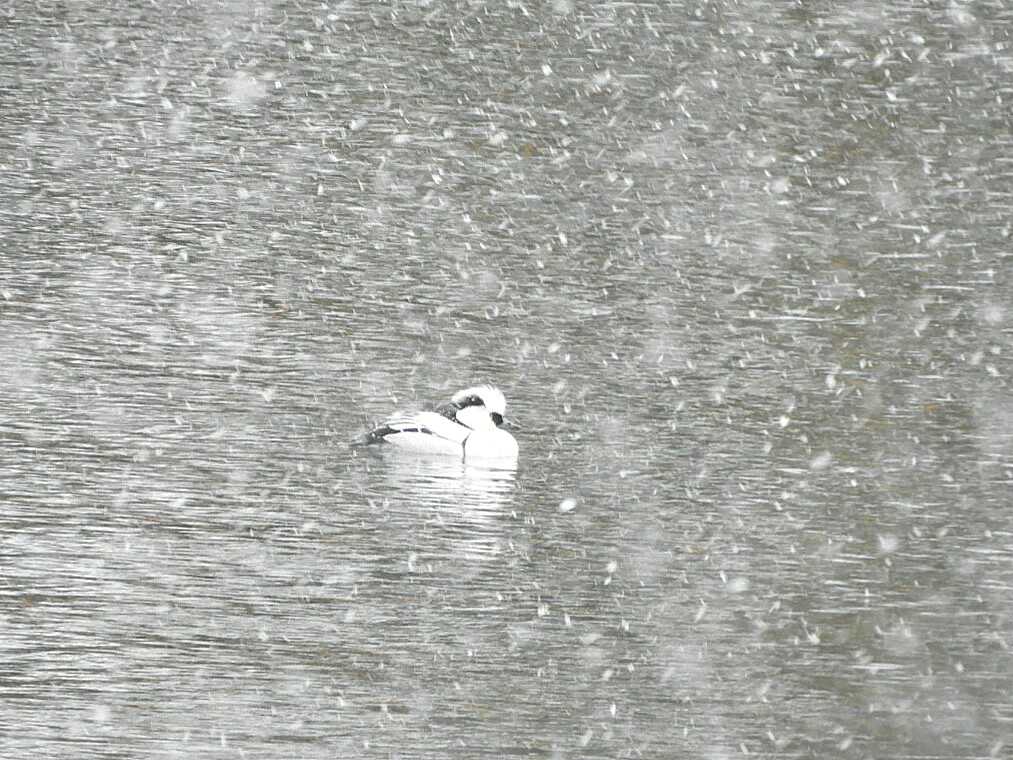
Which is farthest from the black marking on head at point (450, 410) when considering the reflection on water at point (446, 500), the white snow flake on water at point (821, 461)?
the white snow flake on water at point (821, 461)

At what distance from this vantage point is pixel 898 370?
1456cm

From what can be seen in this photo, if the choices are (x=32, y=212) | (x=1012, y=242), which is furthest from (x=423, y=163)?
(x=1012, y=242)

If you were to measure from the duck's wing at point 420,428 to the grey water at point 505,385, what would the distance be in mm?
142

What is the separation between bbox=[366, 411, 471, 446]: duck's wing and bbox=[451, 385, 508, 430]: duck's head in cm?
8

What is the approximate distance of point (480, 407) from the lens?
12.3 m

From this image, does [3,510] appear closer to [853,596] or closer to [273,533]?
[273,533]

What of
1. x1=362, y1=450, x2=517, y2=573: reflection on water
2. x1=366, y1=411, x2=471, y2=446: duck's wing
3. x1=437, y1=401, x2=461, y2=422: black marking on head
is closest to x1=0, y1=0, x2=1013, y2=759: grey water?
x1=362, y1=450, x2=517, y2=573: reflection on water

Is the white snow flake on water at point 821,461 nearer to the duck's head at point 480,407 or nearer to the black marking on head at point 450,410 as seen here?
the duck's head at point 480,407

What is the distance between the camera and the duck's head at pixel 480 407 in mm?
12336

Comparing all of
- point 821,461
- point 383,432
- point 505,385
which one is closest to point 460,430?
point 383,432

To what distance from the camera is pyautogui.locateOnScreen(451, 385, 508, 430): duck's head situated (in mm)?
12336

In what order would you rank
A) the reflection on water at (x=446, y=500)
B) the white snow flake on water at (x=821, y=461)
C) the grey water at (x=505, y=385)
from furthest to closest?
the white snow flake on water at (x=821, y=461) < the reflection on water at (x=446, y=500) < the grey water at (x=505, y=385)

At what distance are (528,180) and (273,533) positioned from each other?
29.1ft

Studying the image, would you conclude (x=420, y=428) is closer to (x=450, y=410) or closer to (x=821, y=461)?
(x=450, y=410)
